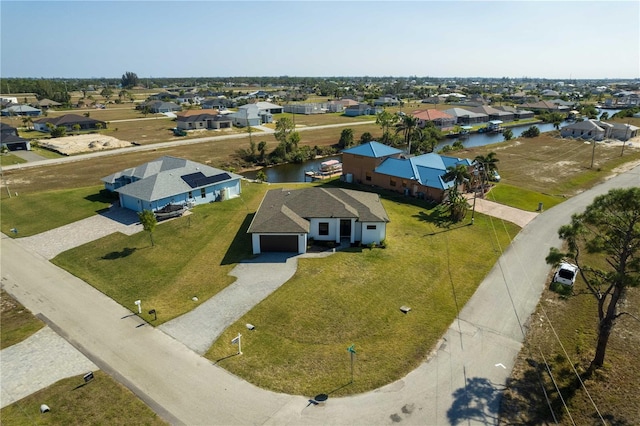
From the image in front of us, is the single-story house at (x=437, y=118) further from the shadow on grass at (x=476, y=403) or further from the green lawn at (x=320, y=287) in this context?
the shadow on grass at (x=476, y=403)

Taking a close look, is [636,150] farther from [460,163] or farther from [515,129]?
[460,163]

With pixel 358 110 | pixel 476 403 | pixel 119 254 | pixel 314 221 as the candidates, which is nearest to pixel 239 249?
pixel 314 221

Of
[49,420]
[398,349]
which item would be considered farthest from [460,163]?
[49,420]

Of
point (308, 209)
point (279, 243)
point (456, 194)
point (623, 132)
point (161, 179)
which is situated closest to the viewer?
point (279, 243)

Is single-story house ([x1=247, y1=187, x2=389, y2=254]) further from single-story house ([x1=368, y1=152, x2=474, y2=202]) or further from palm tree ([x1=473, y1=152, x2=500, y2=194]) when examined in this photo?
palm tree ([x1=473, y1=152, x2=500, y2=194])

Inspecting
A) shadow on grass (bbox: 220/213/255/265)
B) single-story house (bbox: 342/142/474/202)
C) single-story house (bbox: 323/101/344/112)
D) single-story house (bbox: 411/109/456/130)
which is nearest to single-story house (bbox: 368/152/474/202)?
single-story house (bbox: 342/142/474/202)

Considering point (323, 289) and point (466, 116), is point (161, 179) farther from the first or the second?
point (466, 116)
